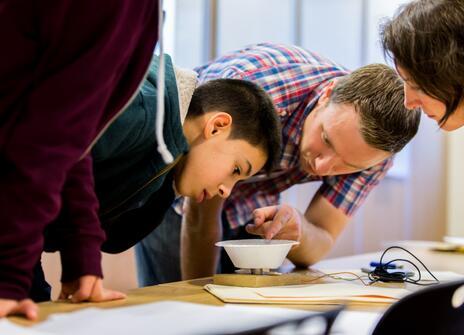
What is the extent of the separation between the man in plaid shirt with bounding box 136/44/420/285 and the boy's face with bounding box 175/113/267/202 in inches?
7.0

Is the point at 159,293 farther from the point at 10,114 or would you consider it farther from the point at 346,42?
the point at 346,42

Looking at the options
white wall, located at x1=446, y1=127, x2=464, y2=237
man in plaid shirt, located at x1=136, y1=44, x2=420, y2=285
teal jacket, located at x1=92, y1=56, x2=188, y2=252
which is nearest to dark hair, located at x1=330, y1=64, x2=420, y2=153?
man in plaid shirt, located at x1=136, y1=44, x2=420, y2=285

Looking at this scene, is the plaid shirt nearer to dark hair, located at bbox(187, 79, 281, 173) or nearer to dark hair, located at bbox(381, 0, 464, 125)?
dark hair, located at bbox(187, 79, 281, 173)

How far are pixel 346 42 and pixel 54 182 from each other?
354 centimetres

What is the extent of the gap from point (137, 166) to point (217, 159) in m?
0.20

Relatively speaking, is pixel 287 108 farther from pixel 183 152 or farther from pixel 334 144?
pixel 183 152

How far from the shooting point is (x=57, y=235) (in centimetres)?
105

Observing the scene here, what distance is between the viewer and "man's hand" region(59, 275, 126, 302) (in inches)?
40.1

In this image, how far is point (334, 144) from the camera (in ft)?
5.61

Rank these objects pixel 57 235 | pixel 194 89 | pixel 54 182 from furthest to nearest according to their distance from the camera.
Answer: pixel 194 89 < pixel 57 235 < pixel 54 182

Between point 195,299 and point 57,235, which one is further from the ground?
point 57,235

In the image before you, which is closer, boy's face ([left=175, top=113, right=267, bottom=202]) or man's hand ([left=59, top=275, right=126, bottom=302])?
man's hand ([left=59, top=275, right=126, bottom=302])

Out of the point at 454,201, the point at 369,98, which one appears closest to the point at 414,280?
the point at 369,98

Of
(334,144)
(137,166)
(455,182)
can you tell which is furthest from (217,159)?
(455,182)
